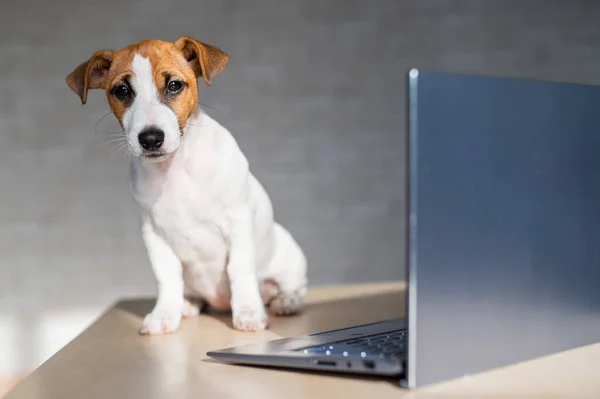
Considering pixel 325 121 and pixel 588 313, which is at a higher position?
pixel 325 121

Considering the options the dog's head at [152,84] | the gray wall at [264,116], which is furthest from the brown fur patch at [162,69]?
the gray wall at [264,116]

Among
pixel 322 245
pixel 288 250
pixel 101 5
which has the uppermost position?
pixel 101 5

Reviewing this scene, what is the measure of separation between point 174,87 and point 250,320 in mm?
470

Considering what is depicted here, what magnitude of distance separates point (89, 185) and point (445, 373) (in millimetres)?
2204

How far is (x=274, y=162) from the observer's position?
281 centimetres

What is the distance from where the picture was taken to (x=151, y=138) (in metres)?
1.31

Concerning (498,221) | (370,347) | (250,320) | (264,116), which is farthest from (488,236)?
(264,116)

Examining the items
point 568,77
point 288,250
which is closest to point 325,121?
point 568,77

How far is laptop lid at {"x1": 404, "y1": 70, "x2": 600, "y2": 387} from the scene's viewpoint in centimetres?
82

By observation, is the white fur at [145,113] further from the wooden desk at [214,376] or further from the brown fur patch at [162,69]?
the wooden desk at [214,376]

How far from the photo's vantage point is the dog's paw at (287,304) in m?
1.52

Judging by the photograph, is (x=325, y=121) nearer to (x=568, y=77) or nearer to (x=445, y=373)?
(x=568, y=77)

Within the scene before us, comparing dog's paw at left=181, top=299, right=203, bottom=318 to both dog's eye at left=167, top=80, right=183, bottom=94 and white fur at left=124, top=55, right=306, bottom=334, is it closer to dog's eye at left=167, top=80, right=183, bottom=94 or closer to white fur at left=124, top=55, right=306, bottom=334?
white fur at left=124, top=55, right=306, bottom=334

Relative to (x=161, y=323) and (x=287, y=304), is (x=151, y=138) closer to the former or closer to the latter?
(x=161, y=323)
